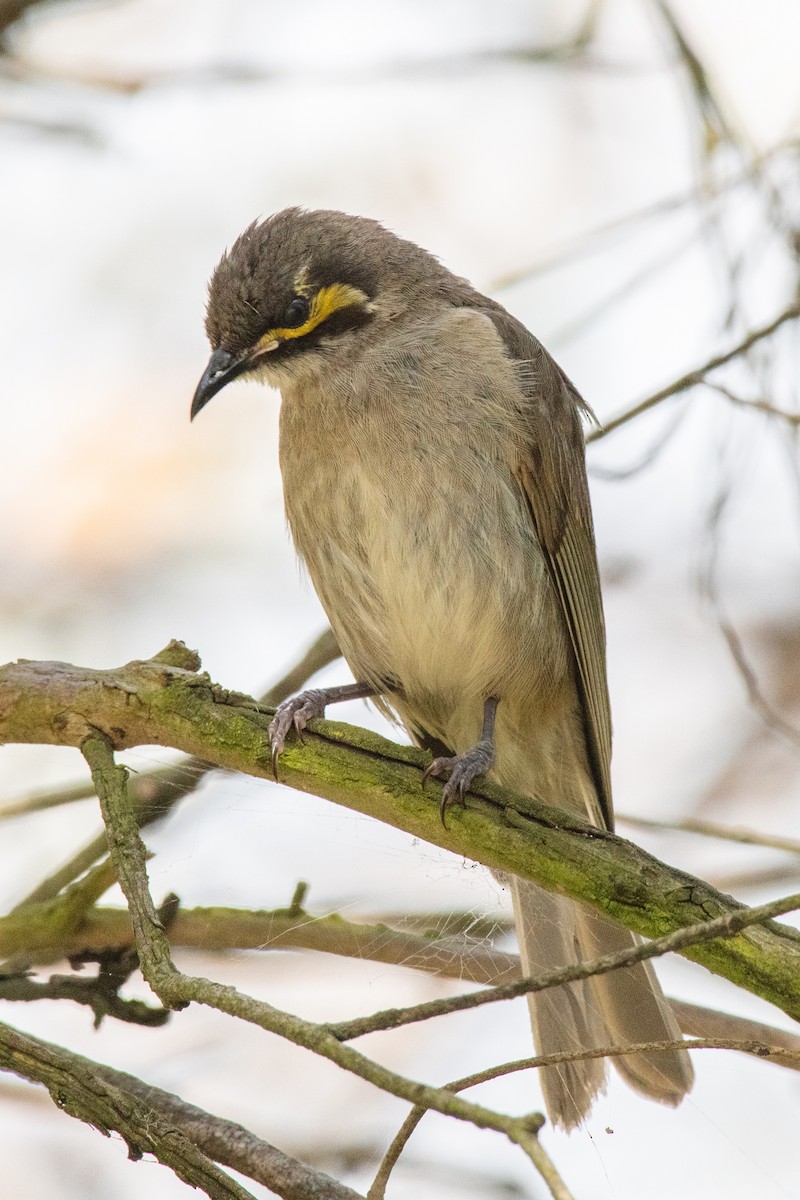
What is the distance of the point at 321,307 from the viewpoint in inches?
193

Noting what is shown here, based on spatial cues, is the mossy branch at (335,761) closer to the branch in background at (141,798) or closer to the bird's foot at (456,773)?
the bird's foot at (456,773)

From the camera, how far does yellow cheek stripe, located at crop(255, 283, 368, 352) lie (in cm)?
484

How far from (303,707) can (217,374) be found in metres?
1.59

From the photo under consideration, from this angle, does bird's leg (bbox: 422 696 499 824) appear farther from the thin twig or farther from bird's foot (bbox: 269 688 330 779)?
→ the thin twig

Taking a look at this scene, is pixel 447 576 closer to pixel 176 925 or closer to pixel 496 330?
pixel 496 330

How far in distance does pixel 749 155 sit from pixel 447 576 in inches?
82.4

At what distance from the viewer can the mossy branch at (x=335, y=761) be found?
3041 mm

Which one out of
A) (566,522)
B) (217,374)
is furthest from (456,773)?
(217,374)

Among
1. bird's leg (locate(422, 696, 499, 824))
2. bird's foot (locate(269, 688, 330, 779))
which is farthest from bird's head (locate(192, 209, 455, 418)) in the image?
bird's leg (locate(422, 696, 499, 824))

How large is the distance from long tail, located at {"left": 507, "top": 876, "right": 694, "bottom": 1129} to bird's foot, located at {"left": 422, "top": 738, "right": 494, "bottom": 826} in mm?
486

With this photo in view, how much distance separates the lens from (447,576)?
4.45m

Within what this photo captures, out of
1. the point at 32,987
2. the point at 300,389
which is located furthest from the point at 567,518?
the point at 32,987

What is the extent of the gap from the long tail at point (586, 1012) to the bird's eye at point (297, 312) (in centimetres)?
221

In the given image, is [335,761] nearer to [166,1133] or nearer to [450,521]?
[166,1133]
